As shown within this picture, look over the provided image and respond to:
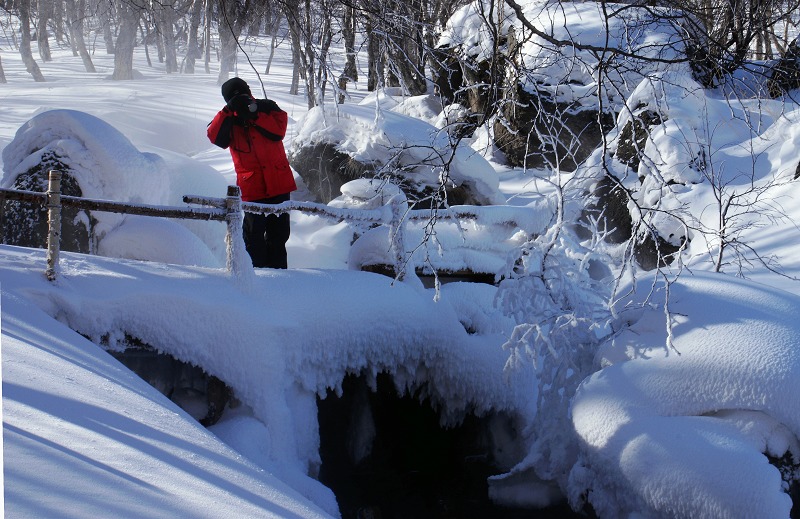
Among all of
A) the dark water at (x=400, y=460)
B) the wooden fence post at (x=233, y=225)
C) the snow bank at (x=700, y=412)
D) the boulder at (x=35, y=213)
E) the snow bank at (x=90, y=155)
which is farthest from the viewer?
the snow bank at (x=90, y=155)

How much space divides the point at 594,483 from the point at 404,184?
217 inches

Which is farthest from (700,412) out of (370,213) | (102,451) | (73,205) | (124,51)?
(124,51)

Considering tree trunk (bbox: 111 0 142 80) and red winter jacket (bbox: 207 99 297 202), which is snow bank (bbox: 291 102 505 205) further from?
tree trunk (bbox: 111 0 142 80)

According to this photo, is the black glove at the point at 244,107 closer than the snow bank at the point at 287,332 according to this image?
No

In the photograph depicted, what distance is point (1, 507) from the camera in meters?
1.99

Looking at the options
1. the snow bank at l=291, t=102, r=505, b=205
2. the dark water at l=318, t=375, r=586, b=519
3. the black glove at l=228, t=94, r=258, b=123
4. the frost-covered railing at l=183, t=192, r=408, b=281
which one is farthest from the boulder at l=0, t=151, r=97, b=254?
the snow bank at l=291, t=102, r=505, b=205

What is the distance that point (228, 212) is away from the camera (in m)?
4.88

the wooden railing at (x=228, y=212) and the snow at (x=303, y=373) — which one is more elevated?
the wooden railing at (x=228, y=212)

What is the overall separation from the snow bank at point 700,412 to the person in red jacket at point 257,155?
2.37 metres

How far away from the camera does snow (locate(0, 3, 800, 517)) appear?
105 inches

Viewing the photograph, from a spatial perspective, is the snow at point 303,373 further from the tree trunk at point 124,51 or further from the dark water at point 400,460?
the tree trunk at point 124,51

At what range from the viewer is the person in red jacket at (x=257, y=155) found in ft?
19.2

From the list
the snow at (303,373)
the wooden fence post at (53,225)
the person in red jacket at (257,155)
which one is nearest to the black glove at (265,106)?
the person in red jacket at (257,155)

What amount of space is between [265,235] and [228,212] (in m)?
1.12
